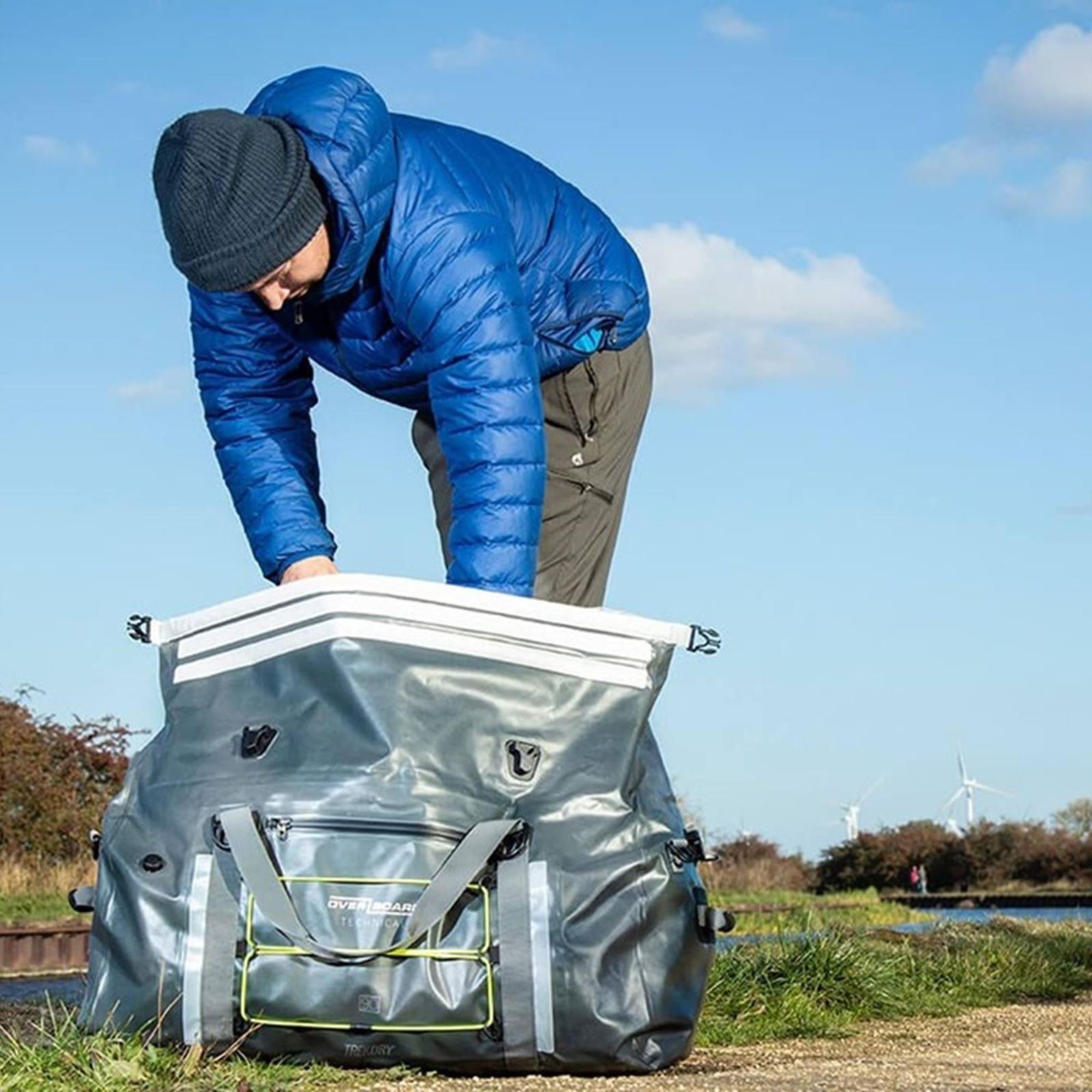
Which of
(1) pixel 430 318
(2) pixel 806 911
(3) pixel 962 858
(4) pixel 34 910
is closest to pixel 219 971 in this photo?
(1) pixel 430 318

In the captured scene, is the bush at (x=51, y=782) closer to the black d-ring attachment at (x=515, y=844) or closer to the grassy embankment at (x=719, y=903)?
the grassy embankment at (x=719, y=903)

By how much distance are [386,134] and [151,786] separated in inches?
55.9

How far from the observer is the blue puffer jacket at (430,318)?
148 inches

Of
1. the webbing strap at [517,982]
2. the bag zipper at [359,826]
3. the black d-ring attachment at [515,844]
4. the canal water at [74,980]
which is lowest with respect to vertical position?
the canal water at [74,980]

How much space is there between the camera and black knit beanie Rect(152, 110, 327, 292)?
3627 millimetres

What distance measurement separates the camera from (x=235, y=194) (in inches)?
142

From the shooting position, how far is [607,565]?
445cm

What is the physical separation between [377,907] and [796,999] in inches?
92.0

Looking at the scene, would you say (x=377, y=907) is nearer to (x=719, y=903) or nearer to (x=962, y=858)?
(x=719, y=903)

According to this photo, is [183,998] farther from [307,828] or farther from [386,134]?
[386,134]

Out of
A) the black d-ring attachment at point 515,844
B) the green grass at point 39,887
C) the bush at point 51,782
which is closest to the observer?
the black d-ring attachment at point 515,844

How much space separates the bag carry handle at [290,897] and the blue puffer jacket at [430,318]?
Result: 687mm

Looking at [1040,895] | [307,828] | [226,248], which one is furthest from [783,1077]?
[1040,895]

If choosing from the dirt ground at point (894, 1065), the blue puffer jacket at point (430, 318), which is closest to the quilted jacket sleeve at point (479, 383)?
the blue puffer jacket at point (430, 318)
